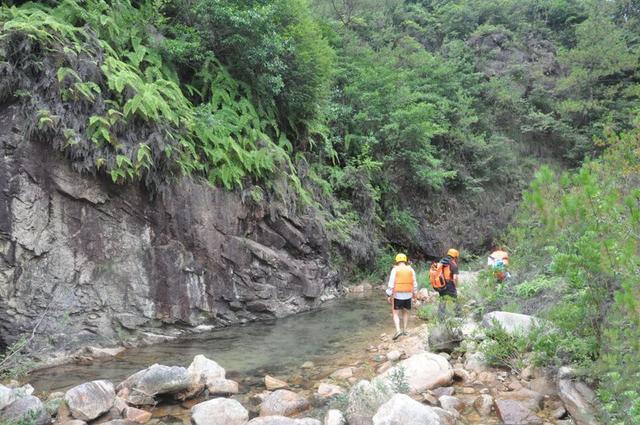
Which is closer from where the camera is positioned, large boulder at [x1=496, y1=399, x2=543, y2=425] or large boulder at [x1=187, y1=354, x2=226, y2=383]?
large boulder at [x1=496, y1=399, x2=543, y2=425]

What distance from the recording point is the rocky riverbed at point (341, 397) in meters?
5.09

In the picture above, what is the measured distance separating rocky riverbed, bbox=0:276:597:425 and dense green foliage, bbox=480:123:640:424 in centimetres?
43

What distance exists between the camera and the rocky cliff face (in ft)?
27.6

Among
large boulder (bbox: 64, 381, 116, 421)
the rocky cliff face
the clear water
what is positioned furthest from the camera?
the rocky cliff face

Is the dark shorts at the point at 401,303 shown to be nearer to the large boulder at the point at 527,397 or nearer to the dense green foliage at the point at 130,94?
the large boulder at the point at 527,397

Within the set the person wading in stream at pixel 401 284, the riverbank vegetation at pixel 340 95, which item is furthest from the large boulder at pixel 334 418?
the riverbank vegetation at pixel 340 95

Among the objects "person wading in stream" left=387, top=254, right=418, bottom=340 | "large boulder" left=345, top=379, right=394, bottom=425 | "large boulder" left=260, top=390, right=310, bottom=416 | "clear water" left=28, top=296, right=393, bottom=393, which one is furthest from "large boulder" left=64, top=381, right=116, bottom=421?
"person wading in stream" left=387, top=254, right=418, bottom=340

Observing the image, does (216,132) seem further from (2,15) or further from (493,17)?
(493,17)

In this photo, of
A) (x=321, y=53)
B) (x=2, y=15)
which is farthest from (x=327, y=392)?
(x=321, y=53)

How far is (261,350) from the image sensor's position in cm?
904

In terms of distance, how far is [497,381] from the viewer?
615 centimetres

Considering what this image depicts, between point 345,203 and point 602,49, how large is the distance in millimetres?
18439

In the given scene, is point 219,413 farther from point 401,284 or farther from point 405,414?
point 401,284

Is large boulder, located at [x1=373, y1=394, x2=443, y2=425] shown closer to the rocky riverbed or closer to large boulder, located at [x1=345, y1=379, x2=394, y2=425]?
the rocky riverbed
